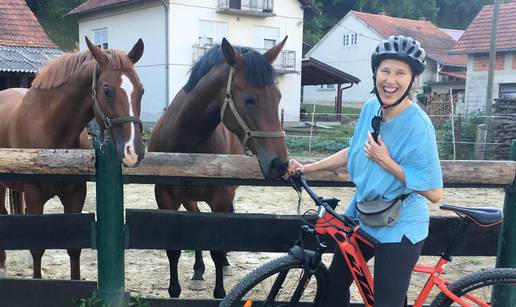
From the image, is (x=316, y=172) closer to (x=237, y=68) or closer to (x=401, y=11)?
(x=237, y=68)

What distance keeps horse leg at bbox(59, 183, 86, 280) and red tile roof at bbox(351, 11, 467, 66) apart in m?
35.8

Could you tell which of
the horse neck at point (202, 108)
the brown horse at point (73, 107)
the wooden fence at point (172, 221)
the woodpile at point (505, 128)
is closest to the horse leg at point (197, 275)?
the horse neck at point (202, 108)

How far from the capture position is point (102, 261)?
8.77ft

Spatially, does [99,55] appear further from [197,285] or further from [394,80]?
[197,285]

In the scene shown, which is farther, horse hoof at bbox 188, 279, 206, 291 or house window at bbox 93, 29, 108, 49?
house window at bbox 93, 29, 108, 49

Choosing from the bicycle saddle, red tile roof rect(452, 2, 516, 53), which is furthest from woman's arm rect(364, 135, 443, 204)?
red tile roof rect(452, 2, 516, 53)

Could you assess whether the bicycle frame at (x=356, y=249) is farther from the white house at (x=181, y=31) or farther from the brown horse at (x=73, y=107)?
the white house at (x=181, y=31)

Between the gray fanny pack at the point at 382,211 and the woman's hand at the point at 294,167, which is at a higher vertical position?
the woman's hand at the point at 294,167

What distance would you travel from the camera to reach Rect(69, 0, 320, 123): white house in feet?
75.2

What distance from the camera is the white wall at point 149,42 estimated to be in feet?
75.6

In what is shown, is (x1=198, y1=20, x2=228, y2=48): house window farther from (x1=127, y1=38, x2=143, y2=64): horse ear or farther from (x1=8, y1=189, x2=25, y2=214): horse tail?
(x1=127, y1=38, x2=143, y2=64): horse ear

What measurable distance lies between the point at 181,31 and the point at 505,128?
51.3ft

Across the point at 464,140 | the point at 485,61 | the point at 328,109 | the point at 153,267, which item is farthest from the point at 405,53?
the point at 328,109

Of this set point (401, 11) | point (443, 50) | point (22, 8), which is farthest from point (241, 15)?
point (401, 11)
